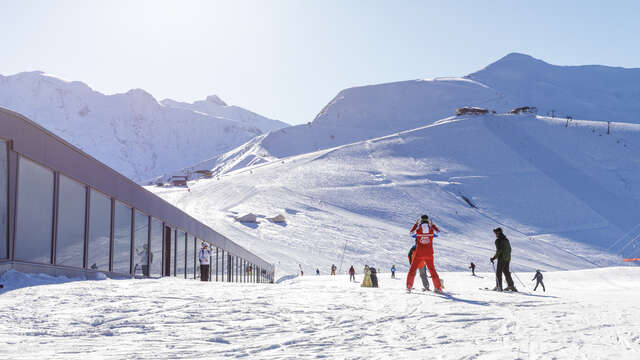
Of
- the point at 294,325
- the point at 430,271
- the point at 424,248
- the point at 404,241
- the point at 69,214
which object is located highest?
the point at 69,214

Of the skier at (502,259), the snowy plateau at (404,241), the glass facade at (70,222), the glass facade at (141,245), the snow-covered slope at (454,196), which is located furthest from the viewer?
the snow-covered slope at (454,196)

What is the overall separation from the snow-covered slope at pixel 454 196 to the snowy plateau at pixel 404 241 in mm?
392

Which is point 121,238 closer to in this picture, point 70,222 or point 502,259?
point 70,222

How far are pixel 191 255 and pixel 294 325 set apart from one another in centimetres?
1872

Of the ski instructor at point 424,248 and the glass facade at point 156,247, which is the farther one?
the glass facade at point 156,247

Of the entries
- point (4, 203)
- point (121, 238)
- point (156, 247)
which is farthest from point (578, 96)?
point (4, 203)

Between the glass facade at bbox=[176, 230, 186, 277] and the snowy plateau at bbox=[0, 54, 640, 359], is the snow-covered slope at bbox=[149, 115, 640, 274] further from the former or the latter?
the glass facade at bbox=[176, 230, 186, 277]

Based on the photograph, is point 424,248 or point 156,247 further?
point 156,247

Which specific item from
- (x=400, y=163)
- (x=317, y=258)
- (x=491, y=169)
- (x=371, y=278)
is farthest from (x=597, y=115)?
(x=371, y=278)

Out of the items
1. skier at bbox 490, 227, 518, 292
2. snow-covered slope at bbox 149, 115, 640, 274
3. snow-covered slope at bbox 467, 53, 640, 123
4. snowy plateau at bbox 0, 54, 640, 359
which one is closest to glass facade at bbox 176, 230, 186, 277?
snowy plateau at bbox 0, 54, 640, 359

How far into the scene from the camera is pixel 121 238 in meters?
16.6

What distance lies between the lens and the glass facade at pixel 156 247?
19.7 m

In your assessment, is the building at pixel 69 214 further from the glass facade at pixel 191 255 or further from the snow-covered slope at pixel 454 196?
the snow-covered slope at pixel 454 196

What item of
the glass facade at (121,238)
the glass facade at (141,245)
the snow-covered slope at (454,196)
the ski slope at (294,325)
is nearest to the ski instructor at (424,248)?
the ski slope at (294,325)
